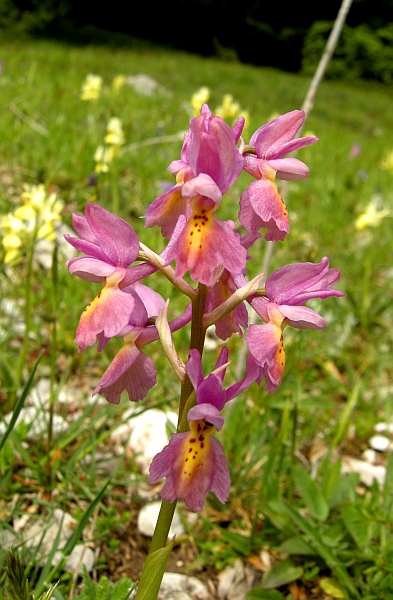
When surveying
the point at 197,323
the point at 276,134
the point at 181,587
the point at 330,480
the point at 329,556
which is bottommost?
the point at 181,587

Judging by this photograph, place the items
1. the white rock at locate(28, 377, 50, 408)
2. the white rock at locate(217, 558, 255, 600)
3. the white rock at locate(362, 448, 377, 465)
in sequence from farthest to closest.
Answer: the white rock at locate(362, 448, 377, 465) → the white rock at locate(28, 377, 50, 408) → the white rock at locate(217, 558, 255, 600)

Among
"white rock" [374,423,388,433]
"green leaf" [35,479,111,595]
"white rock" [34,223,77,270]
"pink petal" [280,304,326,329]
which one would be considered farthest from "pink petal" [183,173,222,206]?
"white rock" [34,223,77,270]

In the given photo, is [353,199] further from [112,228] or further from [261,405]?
[112,228]

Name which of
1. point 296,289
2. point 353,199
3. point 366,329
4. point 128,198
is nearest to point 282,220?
point 296,289

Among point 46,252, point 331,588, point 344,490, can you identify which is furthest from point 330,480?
point 46,252

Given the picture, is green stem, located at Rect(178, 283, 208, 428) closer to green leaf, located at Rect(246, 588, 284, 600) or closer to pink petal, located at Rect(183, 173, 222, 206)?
pink petal, located at Rect(183, 173, 222, 206)

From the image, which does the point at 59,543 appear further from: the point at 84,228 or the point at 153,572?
the point at 84,228
